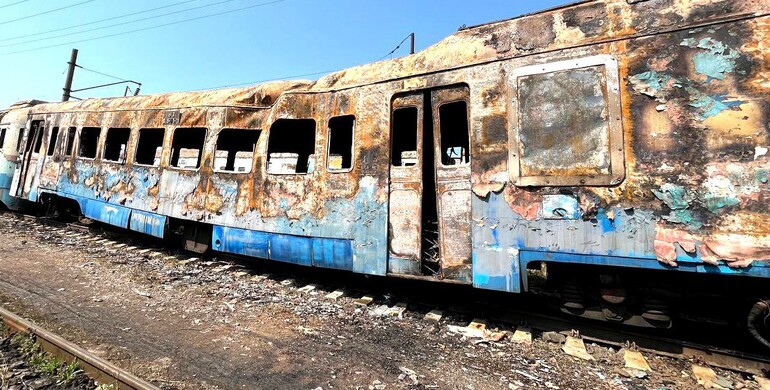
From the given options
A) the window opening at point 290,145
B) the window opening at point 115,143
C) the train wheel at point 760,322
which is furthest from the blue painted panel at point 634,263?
the window opening at point 115,143

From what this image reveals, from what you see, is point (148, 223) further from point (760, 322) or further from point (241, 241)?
point (760, 322)

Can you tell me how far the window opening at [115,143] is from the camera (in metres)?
8.95

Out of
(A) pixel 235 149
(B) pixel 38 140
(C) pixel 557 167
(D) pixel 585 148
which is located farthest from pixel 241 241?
(B) pixel 38 140

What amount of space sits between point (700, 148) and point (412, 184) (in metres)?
2.86

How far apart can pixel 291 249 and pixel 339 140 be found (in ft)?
6.44

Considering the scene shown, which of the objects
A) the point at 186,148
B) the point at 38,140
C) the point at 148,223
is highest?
the point at 38,140

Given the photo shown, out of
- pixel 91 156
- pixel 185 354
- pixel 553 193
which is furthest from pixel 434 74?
pixel 91 156

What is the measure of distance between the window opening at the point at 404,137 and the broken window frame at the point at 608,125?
1.28 meters

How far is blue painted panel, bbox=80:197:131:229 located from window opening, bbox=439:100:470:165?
6977 millimetres

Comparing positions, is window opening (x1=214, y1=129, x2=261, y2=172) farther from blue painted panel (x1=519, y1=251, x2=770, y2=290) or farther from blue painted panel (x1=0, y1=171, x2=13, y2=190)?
blue painted panel (x1=0, y1=171, x2=13, y2=190)

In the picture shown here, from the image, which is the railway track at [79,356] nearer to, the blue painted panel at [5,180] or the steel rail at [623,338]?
the steel rail at [623,338]

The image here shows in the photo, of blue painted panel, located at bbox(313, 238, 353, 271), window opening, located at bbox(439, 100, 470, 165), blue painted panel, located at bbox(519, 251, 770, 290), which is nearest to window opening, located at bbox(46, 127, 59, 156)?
blue painted panel, located at bbox(313, 238, 353, 271)

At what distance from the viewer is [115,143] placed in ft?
31.0

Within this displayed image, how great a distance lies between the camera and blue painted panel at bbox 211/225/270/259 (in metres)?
6.07
